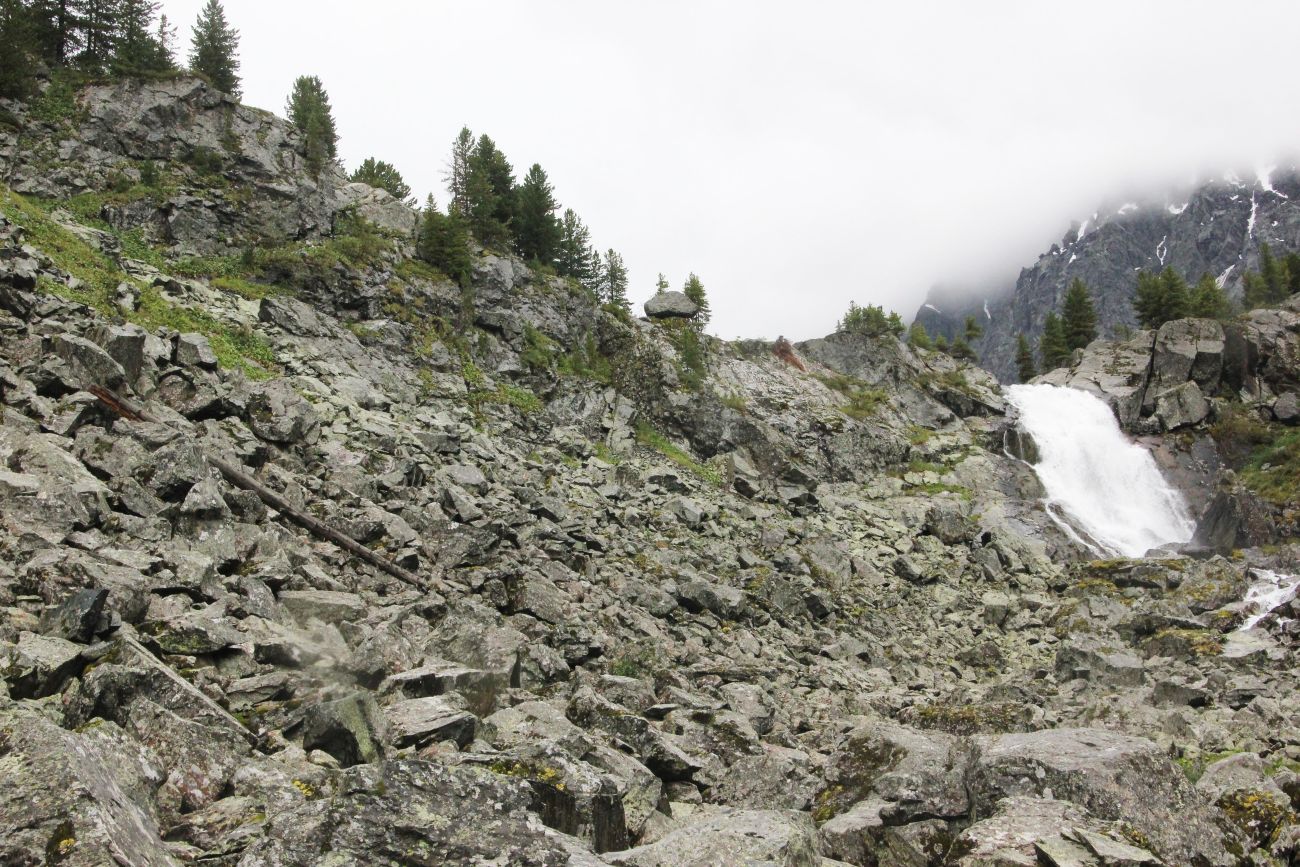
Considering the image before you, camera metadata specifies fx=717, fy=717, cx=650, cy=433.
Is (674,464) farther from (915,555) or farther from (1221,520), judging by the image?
(1221,520)

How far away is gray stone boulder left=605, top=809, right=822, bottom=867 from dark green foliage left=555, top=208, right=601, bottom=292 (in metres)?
47.9

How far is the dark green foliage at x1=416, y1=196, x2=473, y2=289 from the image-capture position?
3950 centimetres

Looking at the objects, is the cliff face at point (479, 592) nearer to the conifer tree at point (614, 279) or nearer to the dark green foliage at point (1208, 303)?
the conifer tree at point (614, 279)

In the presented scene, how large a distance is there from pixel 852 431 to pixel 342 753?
1706 inches

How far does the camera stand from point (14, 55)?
3366cm

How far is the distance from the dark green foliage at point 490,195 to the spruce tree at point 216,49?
14.9 metres

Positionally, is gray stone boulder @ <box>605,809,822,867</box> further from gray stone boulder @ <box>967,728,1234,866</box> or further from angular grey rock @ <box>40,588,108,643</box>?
angular grey rock @ <box>40,588,108,643</box>

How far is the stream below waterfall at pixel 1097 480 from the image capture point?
1736 inches

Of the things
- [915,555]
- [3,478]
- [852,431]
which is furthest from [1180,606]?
[3,478]

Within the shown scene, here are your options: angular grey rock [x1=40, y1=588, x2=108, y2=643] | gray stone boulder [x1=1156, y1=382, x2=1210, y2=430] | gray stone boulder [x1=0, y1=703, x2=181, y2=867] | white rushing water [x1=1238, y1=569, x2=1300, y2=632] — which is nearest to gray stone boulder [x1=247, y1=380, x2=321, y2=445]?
angular grey rock [x1=40, y1=588, x2=108, y2=643]

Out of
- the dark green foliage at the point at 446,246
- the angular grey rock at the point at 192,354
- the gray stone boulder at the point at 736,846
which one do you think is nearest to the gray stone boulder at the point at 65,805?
the gray stone boulder at the point at 736,846

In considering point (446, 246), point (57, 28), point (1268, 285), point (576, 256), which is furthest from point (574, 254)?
point (1268, 285)

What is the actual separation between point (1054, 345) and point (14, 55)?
85.6 m

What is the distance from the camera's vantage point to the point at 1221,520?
40.5 meters
